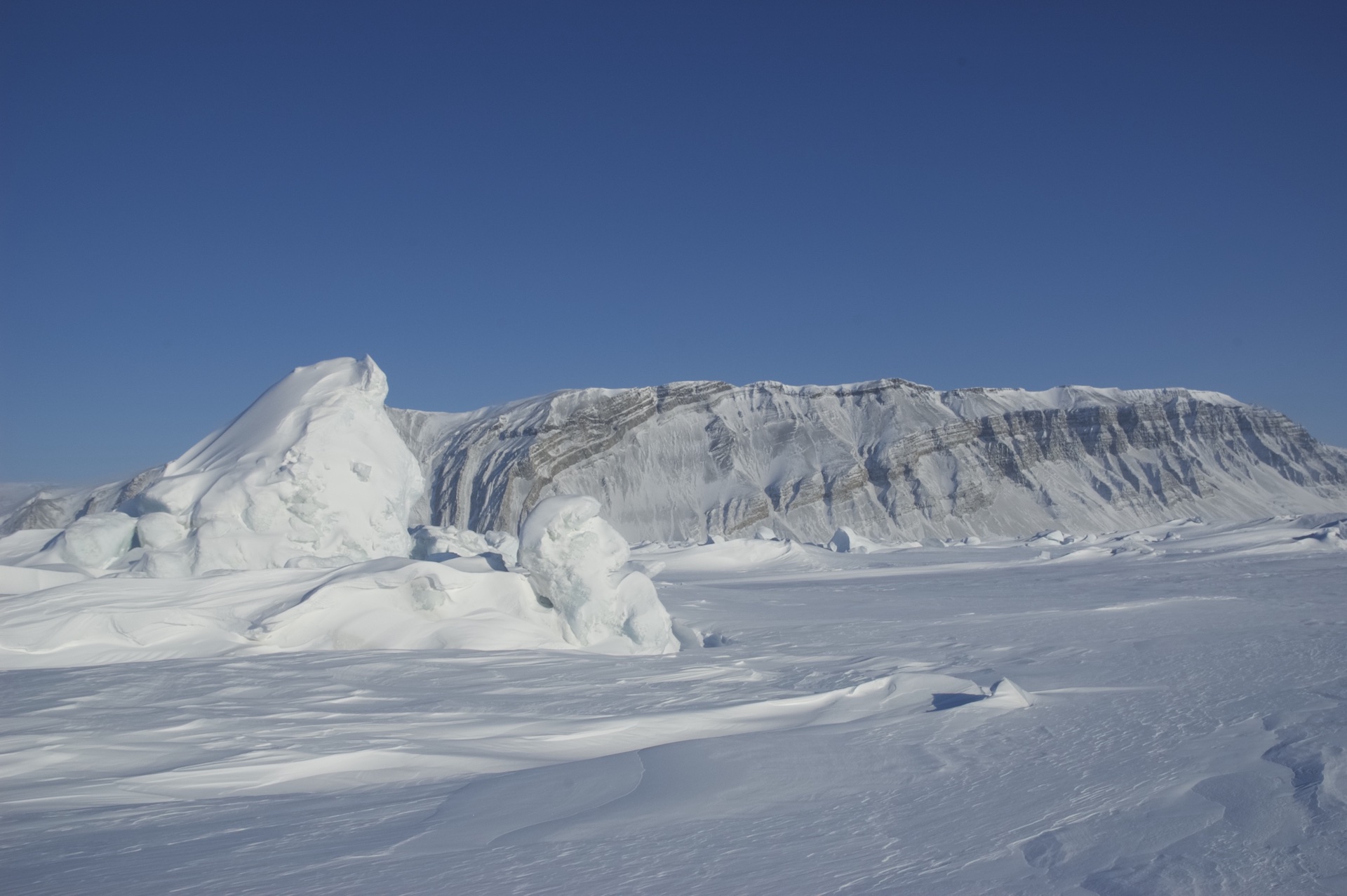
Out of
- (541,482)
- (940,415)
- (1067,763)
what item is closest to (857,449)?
(940,415)

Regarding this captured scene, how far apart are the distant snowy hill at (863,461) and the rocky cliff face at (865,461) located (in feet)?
0.42

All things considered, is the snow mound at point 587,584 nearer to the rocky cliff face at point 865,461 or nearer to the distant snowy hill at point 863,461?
the distant snowy hill at point 863,461

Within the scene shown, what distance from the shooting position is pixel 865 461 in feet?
211

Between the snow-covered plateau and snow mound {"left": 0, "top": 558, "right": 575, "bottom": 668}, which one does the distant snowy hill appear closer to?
the snow-covered plateau

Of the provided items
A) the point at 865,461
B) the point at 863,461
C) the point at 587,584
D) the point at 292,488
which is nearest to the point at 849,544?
the point at 587,584

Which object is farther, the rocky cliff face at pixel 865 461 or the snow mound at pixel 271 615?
the rocky cliff face at pixel 865 461

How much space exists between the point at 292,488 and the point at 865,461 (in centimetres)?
5553

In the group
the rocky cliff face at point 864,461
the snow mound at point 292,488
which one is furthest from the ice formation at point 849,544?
the snow mound at point 292,488

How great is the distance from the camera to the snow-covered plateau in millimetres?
3580

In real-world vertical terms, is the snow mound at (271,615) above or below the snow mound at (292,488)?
below

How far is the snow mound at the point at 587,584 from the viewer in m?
10.5

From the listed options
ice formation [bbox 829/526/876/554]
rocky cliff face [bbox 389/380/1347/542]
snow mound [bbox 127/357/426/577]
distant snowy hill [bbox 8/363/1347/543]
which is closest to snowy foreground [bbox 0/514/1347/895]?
snow mound [bbox 127/357/426/577]

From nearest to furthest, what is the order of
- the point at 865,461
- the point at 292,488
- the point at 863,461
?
1. the point at 292,488
2. the point at 863,461
3. the point at 865,461

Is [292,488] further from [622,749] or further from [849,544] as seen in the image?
[849,544]
